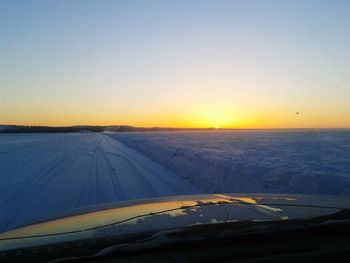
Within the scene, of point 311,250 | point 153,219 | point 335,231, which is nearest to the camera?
point 311,250

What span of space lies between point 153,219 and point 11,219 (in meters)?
5.49

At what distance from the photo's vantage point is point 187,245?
213cm

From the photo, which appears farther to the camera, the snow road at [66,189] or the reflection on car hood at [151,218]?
the snow road at [66,189]

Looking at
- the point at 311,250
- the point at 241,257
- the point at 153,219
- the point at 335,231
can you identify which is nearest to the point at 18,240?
the point at 153,219

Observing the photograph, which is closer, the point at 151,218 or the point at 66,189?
the point at 151,218

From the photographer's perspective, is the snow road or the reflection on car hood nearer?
the reflection on car hood

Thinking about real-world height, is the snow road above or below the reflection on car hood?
below

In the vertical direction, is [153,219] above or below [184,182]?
above

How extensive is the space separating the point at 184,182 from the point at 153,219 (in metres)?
11.1

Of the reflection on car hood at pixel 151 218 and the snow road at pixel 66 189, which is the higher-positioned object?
the reflection on car hood at pixel 151 218

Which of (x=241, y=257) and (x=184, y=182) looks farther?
(x=184, y=182)

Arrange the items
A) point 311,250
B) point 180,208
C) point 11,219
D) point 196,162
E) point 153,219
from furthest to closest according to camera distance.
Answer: point 196,162 → point 11,219 → point 180,208 → point 153,219 → point 311,250

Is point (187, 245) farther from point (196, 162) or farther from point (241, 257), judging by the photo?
point (196, 162)

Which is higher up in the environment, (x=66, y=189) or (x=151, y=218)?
(x=151, y=218)
